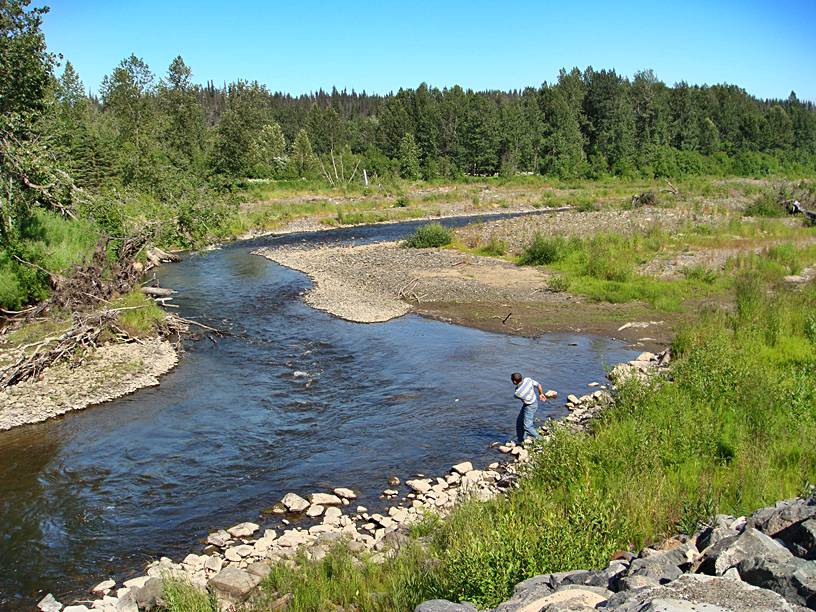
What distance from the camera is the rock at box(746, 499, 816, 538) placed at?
7.35 meters

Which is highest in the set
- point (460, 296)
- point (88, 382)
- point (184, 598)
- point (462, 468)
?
point (460, 296)

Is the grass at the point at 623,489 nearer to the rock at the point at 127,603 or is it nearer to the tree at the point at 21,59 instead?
the rock at the point at 127,603

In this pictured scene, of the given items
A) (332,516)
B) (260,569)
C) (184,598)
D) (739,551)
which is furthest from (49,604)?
(739,551)

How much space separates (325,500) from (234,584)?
3.26m

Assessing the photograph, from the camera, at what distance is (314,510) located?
39.2 feet

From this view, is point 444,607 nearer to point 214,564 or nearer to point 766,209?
point 214,564

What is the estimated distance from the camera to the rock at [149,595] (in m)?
9.02

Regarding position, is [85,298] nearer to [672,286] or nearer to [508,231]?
[672,286]

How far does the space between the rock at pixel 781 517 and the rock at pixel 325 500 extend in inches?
274

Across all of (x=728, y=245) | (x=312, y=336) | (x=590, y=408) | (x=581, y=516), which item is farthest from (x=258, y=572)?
(x=728, y=245)

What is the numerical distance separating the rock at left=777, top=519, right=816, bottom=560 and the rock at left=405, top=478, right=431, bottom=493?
262 inches

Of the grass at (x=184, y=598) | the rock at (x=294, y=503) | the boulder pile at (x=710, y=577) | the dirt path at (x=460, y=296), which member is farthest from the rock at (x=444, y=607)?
the dirt path at (x=460, y=296)

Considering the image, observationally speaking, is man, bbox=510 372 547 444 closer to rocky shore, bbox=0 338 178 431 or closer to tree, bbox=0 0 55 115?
rocky shore, bbox=0 338 178 431

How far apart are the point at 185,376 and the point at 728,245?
91.8 feet
